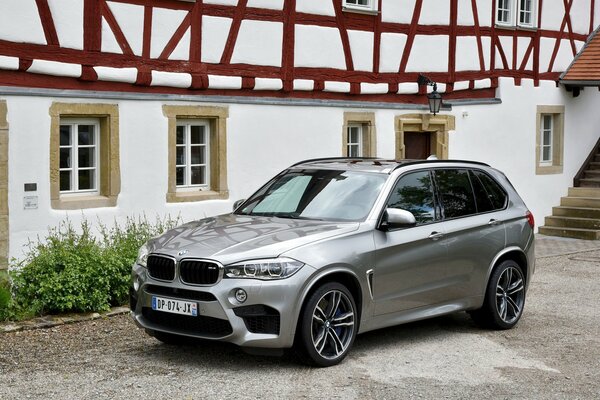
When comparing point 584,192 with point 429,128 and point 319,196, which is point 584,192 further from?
point 319,196

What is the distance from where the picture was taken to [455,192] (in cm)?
985

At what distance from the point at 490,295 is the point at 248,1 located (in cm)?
644

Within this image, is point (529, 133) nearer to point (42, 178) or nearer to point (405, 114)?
point (405, 114)

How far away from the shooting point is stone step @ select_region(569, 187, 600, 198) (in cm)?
2091

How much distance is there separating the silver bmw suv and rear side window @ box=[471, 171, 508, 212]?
1 centimetres

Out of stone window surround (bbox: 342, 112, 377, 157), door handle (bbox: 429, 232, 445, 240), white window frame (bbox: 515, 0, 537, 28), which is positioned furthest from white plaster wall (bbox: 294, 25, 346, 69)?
door handle (bbox: 429, 232, 445, 240)

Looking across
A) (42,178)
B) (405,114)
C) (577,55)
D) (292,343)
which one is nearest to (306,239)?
(292,343)

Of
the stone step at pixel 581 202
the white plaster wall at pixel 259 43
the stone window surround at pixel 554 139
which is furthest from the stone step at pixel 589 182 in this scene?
the white plaster wall at pixel 259 43

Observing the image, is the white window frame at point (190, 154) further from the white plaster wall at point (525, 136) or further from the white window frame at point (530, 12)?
the white window frame at point (530, 12)

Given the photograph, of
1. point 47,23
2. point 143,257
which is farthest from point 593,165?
point 143,257

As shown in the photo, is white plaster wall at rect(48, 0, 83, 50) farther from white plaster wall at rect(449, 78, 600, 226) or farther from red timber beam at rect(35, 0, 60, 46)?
white plaster wall at rect(449, 78, 600, 226)

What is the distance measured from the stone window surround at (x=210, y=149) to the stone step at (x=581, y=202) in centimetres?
893

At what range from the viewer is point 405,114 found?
1783 centimetres

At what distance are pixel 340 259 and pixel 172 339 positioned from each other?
5.35ft
